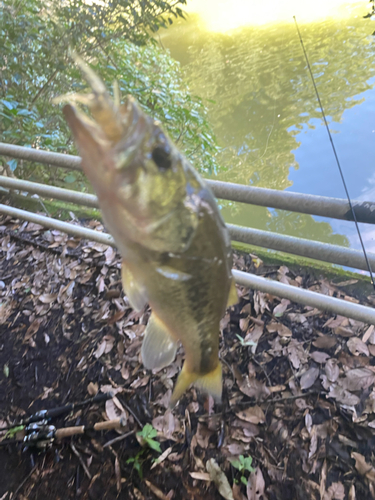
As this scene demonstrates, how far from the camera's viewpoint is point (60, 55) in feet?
11.6

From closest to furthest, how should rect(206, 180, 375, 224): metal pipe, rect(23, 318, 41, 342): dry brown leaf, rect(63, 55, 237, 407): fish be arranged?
1. rect(63, 55, 237, 407): fish
2. rect(206, 180, 375, 224): metal pipe
3. rect(23, 318, 41, 342): dry brown leaf

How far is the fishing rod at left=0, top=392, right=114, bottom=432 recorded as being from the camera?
2.17 m

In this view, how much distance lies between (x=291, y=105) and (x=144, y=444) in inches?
321

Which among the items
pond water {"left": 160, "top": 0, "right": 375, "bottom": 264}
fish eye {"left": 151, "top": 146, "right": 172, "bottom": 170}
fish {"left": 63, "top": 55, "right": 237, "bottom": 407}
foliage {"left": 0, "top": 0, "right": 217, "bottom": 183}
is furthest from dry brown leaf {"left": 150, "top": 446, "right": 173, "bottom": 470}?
pond water {"left": 160, "top": 0, "right": 375, "bottom": 264}

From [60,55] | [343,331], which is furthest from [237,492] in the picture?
[60,55]

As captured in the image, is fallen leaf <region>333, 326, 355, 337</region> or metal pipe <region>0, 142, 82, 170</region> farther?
fallen leaf <region>333, 326, 355, 337</region>

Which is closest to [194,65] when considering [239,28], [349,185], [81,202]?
[239,28]

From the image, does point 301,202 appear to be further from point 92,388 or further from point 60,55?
point 60,55

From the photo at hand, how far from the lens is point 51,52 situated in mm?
3494

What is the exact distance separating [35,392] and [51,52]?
11.5ft

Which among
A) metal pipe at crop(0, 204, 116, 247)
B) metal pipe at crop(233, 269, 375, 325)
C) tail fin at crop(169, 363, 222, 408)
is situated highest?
metal pipe at crop(0, 204, 116, 247)

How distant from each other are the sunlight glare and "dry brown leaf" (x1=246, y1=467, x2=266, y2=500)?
1303cm

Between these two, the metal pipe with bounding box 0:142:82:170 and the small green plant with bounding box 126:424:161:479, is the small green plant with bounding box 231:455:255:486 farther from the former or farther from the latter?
the metal pipe with bounding box 0:142:82:170

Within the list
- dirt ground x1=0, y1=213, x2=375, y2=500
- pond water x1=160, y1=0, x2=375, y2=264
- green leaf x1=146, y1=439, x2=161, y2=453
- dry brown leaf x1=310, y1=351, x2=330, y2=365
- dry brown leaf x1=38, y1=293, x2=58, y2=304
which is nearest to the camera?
dirt ground x1=0, y1=213, x2=375, y2=500
